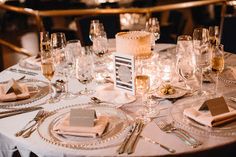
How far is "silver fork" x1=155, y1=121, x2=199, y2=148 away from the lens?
54.3 inches

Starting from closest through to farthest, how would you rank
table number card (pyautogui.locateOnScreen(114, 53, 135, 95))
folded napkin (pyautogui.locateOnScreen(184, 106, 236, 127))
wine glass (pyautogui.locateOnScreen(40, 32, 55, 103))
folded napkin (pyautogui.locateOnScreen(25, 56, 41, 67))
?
folded napkin (pyautogui.locateOnScreen(184, 106, 236, 127)), table number card (pyautogui.locateOnScreen(114, 53, 135, 95)), wine glass (pyautogui.locateOnScreen(40, 32, 55, 103)), folded napkin (pyautogui.locateOnScreen(25, 56, 41, 67))

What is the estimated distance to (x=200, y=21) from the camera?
5.93 m

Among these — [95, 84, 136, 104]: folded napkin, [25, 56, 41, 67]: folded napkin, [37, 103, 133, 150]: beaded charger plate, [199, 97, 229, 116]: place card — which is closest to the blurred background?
[25, 56, 41, 67]: folded napkin

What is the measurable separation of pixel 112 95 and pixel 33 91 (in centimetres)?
42

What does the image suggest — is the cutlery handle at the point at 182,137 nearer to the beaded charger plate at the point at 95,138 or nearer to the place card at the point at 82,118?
the beaded charger plate at the point at 95,138

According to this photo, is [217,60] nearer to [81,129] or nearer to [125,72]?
[125,72]

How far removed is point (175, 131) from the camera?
4.82 ft

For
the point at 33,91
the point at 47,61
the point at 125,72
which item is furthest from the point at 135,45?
the point at 33,91

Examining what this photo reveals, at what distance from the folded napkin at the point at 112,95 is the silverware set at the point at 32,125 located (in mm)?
304

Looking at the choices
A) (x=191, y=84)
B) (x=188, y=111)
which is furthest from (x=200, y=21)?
(x=188, y=111)

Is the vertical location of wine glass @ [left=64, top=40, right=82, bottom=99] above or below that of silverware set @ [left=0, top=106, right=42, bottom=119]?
above

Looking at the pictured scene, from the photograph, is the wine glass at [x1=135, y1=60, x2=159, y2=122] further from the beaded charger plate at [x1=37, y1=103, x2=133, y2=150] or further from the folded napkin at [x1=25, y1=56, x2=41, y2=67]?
the folded napkin at [x1=25, y1=56, x2=41, y2=67]

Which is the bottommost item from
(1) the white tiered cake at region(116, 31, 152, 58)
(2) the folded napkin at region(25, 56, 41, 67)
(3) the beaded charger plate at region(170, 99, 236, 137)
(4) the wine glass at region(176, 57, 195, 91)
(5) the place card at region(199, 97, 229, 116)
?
(3) the beaded charger plate at region(170, 99, 236, 137)

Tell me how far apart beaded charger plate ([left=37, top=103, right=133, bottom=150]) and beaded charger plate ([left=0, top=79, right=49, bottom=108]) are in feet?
0.70
